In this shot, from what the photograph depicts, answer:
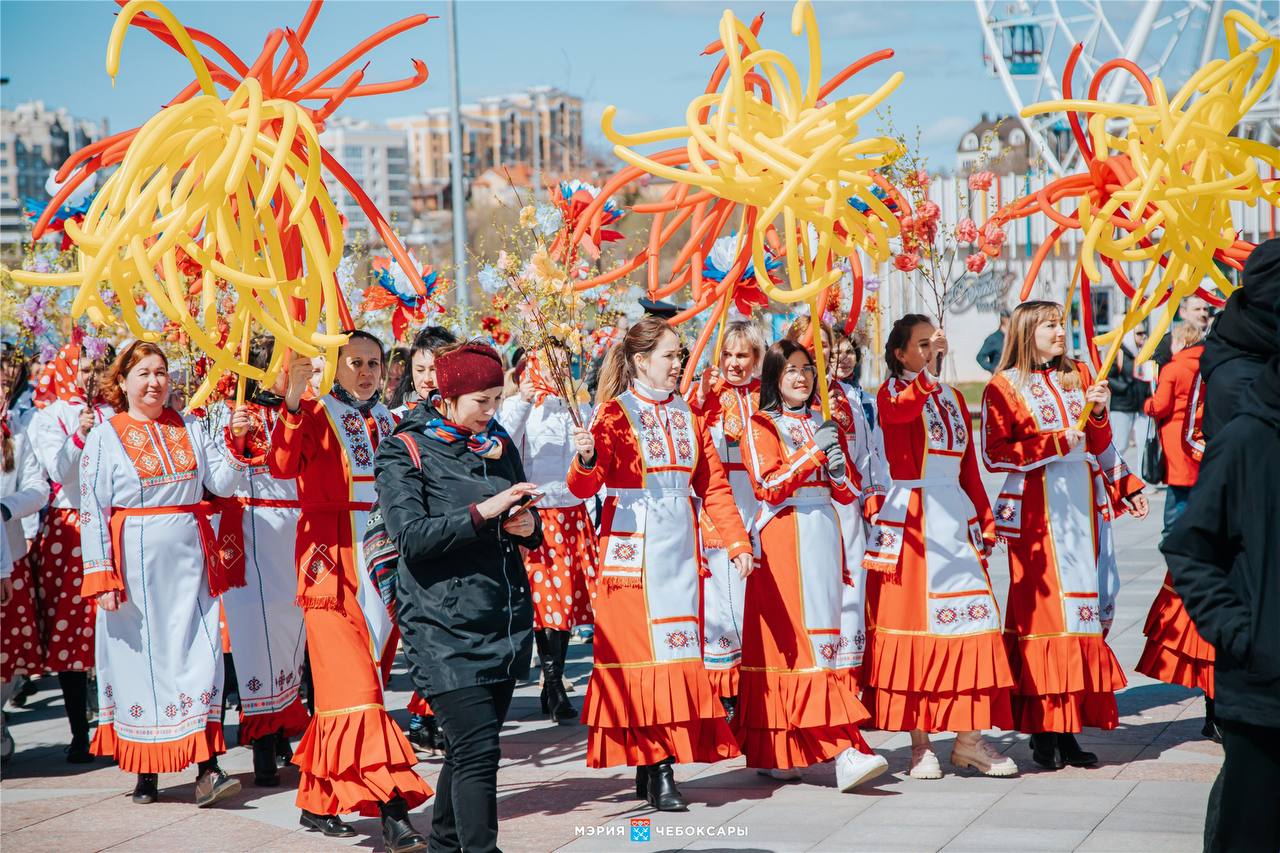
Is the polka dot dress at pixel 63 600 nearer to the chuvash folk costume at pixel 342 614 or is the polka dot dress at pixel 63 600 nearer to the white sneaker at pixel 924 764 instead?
A: the chuvash folk costume at pixel 342 614

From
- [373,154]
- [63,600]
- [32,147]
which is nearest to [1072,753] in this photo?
[63,600]

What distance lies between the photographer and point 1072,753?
607 cm

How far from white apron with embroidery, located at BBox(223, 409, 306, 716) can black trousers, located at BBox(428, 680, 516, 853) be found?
1.78 meters

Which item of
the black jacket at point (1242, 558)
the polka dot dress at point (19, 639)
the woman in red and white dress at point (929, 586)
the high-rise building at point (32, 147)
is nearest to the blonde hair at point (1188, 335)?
the woman in red and white dress at point (929, 586)

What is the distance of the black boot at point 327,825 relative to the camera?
5.46 m

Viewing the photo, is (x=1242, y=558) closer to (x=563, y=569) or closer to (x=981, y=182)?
(x=981, y=182)

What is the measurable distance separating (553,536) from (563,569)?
0.63 ft

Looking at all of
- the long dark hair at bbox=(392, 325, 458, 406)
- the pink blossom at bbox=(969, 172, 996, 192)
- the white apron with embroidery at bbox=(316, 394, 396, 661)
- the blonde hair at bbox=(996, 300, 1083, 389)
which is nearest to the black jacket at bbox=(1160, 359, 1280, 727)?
the blonde hair at bbox=(996, 300, 1083, 389)

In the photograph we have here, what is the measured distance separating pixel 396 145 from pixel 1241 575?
13015cm

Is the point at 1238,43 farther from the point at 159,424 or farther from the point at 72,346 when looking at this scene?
the point at 72,346

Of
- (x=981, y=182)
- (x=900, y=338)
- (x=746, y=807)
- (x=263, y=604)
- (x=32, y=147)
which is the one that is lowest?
(x=746, y=807)

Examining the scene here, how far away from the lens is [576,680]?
8.41 meters

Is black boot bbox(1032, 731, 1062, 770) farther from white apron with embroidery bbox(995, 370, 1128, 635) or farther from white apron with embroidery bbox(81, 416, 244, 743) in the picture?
white apron with embroidery bbox(81, 416, 244, 743)

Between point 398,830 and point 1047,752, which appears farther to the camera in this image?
point 1047,752
